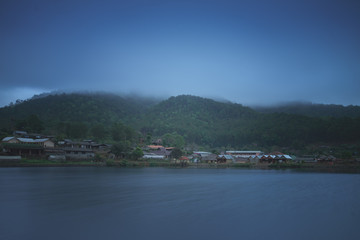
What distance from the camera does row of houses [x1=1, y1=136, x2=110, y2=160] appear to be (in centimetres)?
4322

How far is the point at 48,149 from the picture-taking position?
4738 centimetres

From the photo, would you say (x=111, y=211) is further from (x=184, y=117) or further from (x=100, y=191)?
Result: (x=184, y=117)

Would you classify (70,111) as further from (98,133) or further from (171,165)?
(171,165)

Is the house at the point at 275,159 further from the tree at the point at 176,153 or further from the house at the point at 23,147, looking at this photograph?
the house at the point at 23,147

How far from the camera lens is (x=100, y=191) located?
2108 cm

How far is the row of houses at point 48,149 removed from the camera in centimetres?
4322

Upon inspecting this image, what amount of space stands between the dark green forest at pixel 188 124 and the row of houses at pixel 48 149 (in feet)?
17.9

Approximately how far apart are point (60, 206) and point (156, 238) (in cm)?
764

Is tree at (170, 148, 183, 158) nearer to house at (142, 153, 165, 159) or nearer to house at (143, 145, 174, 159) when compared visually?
house at (142, 153, 165, 159)

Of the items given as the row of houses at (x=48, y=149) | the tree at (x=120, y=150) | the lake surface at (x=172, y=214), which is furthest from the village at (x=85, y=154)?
the lake surface at (x=172, y=214)

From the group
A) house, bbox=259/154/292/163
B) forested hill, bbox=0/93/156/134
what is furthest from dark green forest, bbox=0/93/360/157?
house, bbox=259/154/292/163

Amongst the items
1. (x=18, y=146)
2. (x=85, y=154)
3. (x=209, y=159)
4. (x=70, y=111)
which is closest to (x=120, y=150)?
(x=85, y=154)

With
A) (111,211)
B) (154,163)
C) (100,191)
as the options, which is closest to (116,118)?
(154,163)

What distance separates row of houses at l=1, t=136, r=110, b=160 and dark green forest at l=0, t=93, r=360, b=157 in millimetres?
5443
